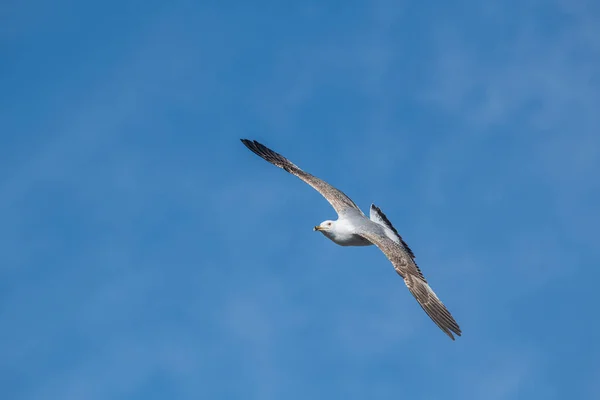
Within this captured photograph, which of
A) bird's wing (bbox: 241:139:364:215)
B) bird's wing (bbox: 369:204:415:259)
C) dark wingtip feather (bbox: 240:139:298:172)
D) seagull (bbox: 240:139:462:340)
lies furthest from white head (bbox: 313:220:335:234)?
dark wingtip feather (bbox: 240:139:298:172)

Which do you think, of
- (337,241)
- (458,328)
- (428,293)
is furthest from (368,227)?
(458,328)

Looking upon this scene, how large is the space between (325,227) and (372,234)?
2007mm

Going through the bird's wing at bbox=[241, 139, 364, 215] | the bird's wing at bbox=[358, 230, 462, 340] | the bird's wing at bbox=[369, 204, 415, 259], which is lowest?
the bird's wing at bbox=[358, 230, 462, 340]

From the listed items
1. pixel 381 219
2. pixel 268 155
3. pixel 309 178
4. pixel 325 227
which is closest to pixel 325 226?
pixel 325 227

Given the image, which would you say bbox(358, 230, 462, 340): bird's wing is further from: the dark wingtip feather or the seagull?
the dark wingtip feather

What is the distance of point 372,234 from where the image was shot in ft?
91.6

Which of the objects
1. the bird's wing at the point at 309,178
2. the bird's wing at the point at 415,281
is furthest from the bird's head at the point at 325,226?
the bird's wing at the point at 415,281

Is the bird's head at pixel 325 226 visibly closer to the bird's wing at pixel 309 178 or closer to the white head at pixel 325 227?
the white head at pixel 325 227

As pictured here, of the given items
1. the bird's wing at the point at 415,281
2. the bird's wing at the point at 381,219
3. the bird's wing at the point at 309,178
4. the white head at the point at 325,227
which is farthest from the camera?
the bird's wing at the point at 309,178

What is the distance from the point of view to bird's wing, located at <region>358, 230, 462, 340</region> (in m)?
24.0

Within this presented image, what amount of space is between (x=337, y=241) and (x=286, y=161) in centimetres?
705

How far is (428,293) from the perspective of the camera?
2534 centimetres

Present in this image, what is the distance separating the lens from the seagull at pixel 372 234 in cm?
2480

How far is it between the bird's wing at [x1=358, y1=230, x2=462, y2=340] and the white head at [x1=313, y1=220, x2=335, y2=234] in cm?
140
